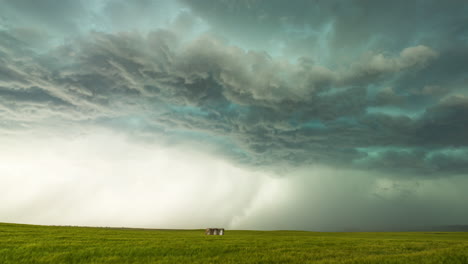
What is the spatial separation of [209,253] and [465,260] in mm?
16241

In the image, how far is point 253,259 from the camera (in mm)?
18109

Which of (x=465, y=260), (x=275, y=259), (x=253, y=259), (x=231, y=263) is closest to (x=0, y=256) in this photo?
(x=231, y=263)

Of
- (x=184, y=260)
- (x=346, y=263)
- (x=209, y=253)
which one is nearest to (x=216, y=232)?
(x=209, y=253)

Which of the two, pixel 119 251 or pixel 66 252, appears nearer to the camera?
pixel 66 252

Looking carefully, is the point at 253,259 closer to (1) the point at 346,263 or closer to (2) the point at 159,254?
(1) the point at 346,263

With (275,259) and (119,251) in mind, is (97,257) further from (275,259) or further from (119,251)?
(275,259)

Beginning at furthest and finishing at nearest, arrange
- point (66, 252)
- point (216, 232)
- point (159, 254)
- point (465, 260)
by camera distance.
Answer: point (216, 232) → point (159, 254) → point (66, 252) → point (465, 260)

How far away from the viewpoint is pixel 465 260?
15.1 meters

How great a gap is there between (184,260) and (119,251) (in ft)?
19.6

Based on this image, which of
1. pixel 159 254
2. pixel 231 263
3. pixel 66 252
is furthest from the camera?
pixel 159 254

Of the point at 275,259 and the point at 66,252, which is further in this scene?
the point at 66,252

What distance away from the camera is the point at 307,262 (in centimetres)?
1673

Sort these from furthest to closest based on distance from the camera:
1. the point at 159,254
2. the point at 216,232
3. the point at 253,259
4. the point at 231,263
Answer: the point at 216,232 < the point at 159,254 < the point at 253,259 < the point at 231,263

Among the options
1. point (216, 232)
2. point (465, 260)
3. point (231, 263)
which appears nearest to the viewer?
point (465, 260)
